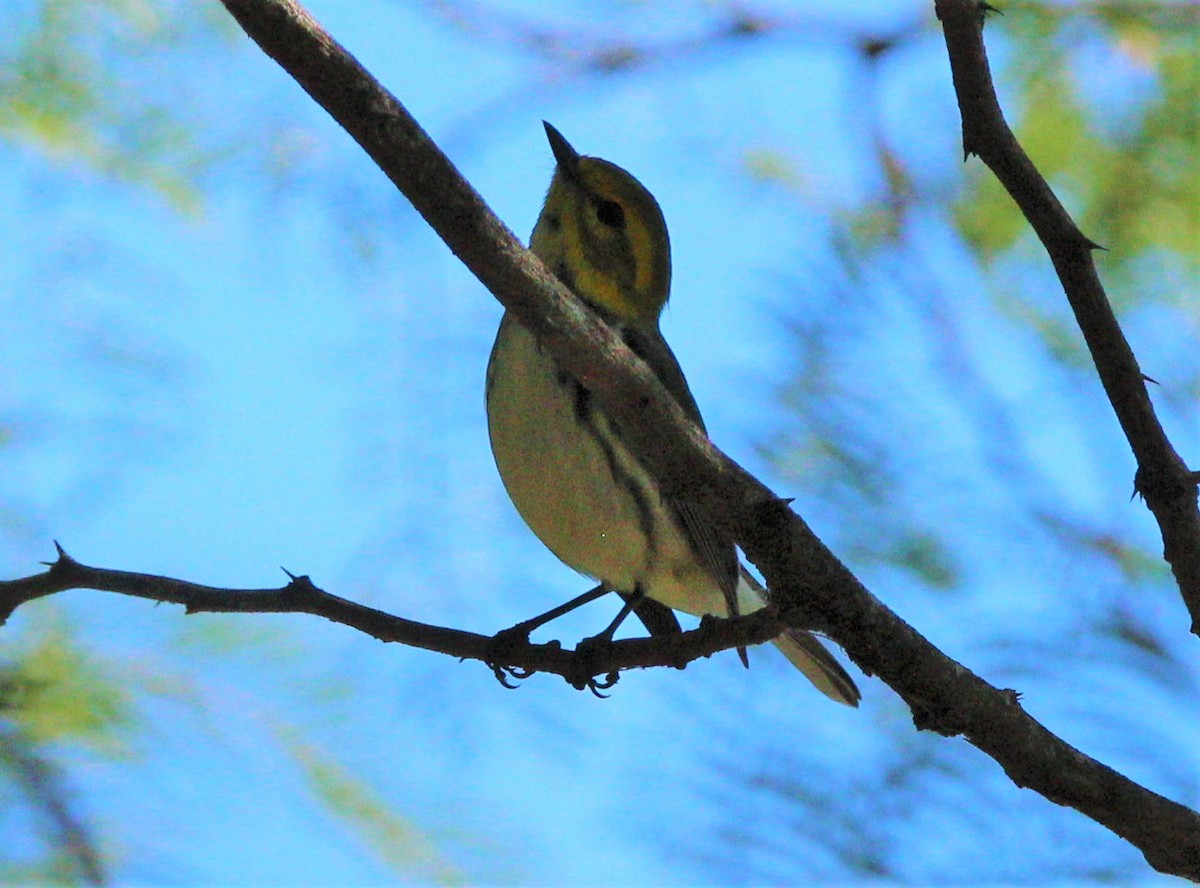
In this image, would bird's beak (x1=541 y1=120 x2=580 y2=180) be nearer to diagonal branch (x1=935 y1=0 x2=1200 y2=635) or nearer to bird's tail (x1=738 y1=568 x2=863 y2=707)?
bird's tail (x1=738 y1=568 x2=863 y2=707)

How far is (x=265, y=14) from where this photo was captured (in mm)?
1132

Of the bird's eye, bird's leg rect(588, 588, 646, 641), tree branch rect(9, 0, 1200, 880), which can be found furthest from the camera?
the bird's eye

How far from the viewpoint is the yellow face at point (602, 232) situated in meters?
2.79

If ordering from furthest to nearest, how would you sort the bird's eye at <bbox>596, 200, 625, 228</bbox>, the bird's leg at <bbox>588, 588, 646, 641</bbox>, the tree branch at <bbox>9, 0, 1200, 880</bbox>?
the bird's eye at <bbox>596, 200, 625, 228</bbox>
the bird's leg at <bbox>588, 588, 646, 641</bbox>
the tree branch at <bbox>9, 0, 1200, 880</bbox>

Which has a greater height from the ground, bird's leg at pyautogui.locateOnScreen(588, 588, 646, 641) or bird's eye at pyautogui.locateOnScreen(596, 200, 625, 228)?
bird's eye at pyautogui.locateOnScreen(596, 200, 625, 228)

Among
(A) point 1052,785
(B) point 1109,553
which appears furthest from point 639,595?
(A) point 1052,785

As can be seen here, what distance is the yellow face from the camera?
279 centimetres

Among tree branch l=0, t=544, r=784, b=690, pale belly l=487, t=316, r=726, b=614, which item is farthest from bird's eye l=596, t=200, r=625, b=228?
tree branch l=0, t=544, r=784, b=690

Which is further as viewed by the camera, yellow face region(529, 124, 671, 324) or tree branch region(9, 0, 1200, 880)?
yellow face region(529, 124, 671, 324)

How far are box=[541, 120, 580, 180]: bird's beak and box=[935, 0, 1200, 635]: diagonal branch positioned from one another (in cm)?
148

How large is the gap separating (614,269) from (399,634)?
1278 mm

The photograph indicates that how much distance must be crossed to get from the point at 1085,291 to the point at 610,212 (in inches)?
57.6

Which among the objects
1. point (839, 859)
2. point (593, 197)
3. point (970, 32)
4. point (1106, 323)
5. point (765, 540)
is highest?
point (593, 197)

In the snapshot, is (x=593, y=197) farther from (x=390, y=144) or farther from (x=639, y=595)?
(x=390, y=144)
